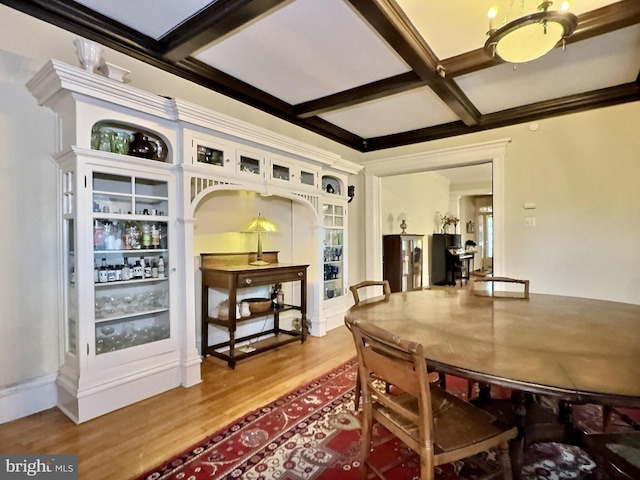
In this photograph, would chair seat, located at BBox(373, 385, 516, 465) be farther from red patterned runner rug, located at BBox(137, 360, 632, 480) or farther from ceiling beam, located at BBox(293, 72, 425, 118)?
ceiling beam, located at BBox(293, 72, 425, 118)

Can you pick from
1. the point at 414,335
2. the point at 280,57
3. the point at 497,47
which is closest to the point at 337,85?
the point at 280,57

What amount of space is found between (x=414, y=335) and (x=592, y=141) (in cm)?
366

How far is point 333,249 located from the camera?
14.6ft

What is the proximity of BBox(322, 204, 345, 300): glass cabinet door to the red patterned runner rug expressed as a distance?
2.27m

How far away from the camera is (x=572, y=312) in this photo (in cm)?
191

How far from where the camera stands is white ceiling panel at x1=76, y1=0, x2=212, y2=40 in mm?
2172

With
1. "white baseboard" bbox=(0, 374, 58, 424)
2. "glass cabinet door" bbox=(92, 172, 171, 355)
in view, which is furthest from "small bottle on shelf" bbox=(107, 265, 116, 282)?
"white baseboard" bbox=(0, 374, 58, 424)

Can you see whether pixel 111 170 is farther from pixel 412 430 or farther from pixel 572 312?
pixel 572 312

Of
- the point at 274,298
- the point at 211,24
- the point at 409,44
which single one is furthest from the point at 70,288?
the point at 409,44

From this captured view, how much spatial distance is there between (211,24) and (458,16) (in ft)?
5.51

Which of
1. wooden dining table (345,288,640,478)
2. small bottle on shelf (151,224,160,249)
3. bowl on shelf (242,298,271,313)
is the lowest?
bowl on shelf (242,298,271,313)

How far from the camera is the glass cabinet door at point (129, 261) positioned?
92.9 inches

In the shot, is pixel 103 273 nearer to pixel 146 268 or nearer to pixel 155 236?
pixel 146 268

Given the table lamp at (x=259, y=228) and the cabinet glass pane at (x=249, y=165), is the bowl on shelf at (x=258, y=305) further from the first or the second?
the cabinet glass pane at (x=249, y=165)
